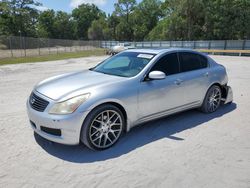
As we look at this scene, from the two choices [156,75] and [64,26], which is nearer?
[156,75]

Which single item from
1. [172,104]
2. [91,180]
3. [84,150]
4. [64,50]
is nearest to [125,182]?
[91,180]

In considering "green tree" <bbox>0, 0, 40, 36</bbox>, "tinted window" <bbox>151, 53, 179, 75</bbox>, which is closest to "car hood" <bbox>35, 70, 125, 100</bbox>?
"tinted window" <bbox>151, 53, 179, 75</bbox>

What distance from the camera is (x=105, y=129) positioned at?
3.68 m

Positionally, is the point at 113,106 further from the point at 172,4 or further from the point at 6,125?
the point at 172,4

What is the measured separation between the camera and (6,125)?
15.3ft

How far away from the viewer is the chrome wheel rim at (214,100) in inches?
210

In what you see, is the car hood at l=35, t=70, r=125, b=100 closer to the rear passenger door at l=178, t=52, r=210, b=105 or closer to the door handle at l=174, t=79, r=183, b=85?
the door handle at l=174, t=79, r=183, b=85

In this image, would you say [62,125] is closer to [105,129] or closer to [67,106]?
[67,106]

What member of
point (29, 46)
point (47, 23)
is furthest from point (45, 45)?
point (47, 23)

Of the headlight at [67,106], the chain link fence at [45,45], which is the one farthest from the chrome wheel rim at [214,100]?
the chain link fence at [45,45]

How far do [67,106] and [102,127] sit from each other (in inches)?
25.8

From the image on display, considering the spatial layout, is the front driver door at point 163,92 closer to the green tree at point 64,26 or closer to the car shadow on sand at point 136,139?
the car shadow on sand at point 136,139

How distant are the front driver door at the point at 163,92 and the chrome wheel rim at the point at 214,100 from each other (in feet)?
3.29

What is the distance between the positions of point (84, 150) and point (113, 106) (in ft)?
2.75
